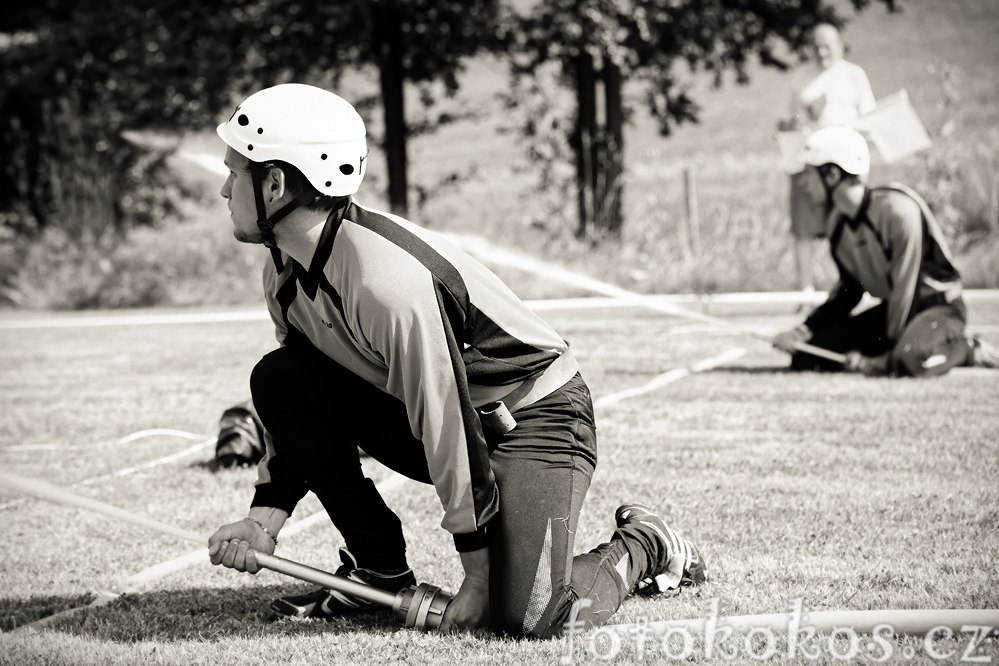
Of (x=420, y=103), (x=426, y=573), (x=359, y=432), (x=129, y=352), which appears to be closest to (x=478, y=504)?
(x=359, y=432)

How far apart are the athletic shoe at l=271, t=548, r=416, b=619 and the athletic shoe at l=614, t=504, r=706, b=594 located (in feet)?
2.46

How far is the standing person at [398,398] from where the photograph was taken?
3352 millimetres

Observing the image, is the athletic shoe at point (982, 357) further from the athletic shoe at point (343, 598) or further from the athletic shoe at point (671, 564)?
the athletic shoe at point (343, 598)

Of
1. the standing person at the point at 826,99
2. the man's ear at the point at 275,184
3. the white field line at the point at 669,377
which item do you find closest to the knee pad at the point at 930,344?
the white field line at the point at 669,377

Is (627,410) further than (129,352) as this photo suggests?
No

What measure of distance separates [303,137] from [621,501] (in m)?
2.21

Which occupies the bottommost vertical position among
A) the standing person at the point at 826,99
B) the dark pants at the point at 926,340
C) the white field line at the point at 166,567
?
the white field line at the point at 166,567

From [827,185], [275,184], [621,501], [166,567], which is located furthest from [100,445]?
[827,185]

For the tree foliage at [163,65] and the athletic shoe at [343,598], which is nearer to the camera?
the athletic shoe at [343,598]

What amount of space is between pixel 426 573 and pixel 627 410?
9.16 feet

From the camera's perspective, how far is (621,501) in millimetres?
4934

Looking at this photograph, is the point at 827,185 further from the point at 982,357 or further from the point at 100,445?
the point at 100,445

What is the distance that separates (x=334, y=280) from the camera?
11.3 feet

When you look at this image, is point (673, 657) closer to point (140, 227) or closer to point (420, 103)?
point (420, 103)
